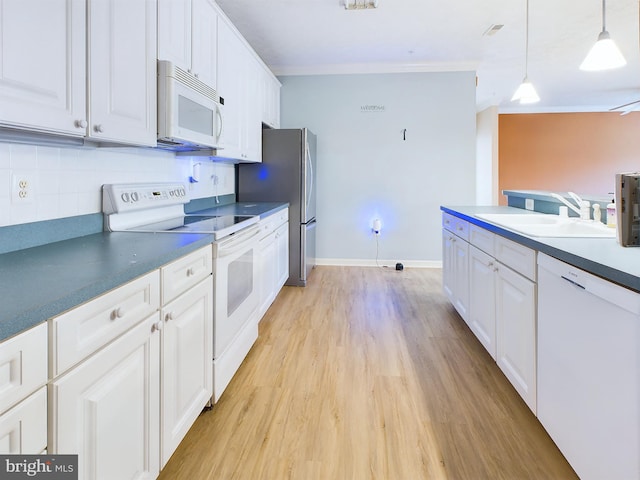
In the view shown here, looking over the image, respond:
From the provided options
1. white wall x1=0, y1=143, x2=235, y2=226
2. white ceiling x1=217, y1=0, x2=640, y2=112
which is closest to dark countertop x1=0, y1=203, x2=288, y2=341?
white wall x1=0, y1=143, x2=235, y2=226

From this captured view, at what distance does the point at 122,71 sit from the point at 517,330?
212 centimetres

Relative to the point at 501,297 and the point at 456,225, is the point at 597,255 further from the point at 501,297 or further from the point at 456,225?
the point at 456,225

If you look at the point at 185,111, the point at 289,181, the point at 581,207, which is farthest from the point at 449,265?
the point at 185,111

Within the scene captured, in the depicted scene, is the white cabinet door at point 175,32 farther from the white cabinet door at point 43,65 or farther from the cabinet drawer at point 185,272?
the cabinet drawer at point 185,272

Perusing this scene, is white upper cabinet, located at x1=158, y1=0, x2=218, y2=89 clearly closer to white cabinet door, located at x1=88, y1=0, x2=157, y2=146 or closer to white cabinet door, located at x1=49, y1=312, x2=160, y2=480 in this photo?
white cabinet door, located at x1=88, y1=0, x2=157, y2=146

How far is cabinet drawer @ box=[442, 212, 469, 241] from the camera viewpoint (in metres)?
2.75

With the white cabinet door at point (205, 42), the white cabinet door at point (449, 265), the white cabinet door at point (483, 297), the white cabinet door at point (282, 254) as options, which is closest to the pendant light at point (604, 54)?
the white cabinet door at point (483, 297)

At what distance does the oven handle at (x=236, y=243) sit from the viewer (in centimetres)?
190

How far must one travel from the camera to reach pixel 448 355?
2537mm

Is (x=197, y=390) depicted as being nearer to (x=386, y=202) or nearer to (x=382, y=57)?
(x=386, y=202)

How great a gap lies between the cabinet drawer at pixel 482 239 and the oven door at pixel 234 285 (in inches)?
55.9

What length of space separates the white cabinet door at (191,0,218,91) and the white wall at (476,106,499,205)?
5893 millimetres

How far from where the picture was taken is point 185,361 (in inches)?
60.5

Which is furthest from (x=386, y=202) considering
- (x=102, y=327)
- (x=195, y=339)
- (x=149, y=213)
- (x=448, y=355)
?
(x=102, y=327)
